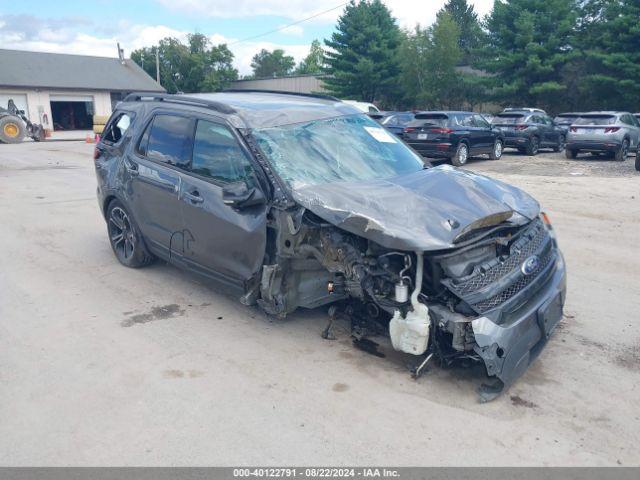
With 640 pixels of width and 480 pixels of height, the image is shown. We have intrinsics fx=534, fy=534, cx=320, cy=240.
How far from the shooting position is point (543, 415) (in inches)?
133

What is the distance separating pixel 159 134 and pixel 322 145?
1817mm

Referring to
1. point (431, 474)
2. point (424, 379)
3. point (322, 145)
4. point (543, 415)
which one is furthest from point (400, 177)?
point (431, 474)

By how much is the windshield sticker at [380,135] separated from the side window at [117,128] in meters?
2.75

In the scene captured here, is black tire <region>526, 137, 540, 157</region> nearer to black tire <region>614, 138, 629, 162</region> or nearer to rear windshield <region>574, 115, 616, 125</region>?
rear windshield <region>574, 115, 616, 125</region>

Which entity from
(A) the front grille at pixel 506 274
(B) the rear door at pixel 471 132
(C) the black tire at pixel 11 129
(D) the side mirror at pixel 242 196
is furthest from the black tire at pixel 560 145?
(C) the black tire at pixel 11 129

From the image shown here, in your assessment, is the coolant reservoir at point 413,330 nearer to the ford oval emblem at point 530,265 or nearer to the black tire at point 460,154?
the ford oval emblem at point 530,265

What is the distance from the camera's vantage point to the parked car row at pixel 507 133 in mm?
16328

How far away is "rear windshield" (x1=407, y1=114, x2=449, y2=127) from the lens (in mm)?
16281

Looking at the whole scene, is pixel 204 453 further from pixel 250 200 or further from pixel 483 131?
pixel 483 131

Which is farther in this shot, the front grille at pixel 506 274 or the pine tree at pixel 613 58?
the pine tree at pixel 613 58

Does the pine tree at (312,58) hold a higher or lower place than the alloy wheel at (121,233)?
higher

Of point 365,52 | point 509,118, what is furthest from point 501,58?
point 509,118

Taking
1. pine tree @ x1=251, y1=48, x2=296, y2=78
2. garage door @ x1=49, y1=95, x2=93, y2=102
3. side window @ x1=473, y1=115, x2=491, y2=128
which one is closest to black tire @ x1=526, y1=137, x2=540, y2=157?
side window @ x1=473, y1=115, x2=491, y2=128

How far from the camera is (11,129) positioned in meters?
25.4
